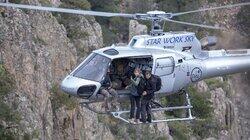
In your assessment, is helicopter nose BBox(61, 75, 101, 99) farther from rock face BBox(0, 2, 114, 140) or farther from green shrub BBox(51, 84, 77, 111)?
green shrub BBox(51, 84, 77, 111)

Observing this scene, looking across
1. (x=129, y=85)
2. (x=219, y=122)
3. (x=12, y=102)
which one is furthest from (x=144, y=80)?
(x=219, y=122)

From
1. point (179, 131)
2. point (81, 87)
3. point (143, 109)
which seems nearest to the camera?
point (81, 87)

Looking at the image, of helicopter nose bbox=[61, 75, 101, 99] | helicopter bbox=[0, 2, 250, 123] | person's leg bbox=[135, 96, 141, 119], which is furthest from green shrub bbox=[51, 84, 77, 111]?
helicopter nose bbox=[61, 75, 101, 99]

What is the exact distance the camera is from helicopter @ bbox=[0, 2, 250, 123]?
1563 cm

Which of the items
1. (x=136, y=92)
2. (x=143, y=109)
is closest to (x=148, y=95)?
(x=136, y=92)

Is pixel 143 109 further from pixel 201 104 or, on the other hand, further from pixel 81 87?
pixel 201 104

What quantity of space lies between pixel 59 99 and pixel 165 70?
20.6ft

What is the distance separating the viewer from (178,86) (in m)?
17.4

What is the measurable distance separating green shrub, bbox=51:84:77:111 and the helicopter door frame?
5880mm

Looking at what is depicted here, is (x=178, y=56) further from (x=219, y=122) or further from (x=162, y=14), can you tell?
(x=219, y=122)

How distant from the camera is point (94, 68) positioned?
15.7 meters

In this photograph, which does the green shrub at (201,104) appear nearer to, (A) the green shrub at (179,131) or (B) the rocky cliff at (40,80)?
(A) the green shrub at (179,131)

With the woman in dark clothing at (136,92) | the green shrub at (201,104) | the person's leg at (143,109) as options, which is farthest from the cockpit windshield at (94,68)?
the green shrub at (201,104)

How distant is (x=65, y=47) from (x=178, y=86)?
Result: 25.5ft
